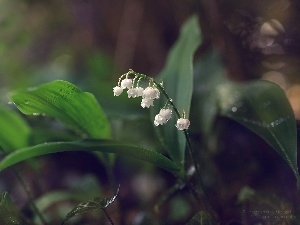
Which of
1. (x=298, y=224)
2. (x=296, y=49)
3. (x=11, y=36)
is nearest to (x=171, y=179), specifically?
(x=298, y=224)

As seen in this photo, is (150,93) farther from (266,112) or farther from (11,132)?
(11,132)

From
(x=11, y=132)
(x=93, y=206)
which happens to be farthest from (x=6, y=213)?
(x=11, y=132)

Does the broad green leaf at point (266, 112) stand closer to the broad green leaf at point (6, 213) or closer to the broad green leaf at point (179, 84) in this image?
the broad green leaf at point (179, 84)

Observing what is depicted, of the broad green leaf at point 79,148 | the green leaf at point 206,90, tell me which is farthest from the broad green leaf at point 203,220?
the green leaf at point 206,90

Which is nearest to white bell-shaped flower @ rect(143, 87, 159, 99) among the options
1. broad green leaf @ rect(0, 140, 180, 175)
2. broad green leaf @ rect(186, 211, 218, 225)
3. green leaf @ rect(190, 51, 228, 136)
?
broad green leaf @ rect(0, 140, 180, 175)

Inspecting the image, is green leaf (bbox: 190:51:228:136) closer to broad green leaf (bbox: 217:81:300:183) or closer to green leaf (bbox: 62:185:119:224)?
broad green leaf (bbox: 217:81:300:183)

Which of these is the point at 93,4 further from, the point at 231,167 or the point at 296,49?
the point at 231,167
